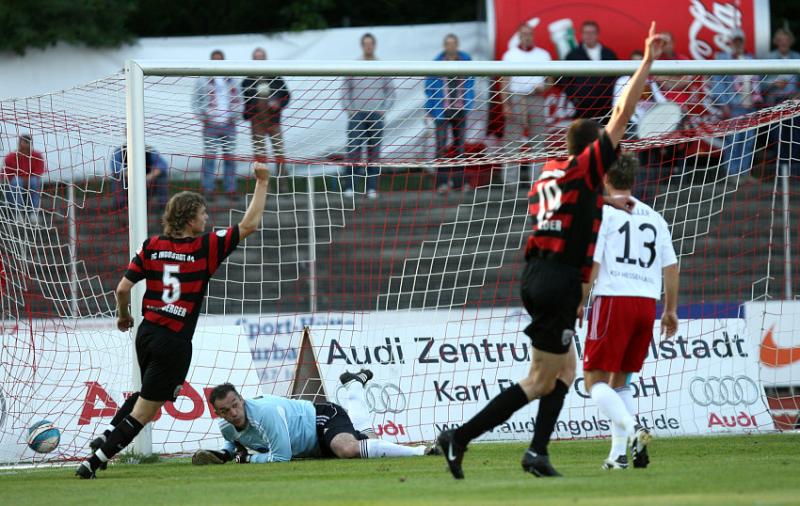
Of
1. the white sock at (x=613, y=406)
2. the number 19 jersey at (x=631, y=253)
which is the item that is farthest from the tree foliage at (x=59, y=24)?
the white sock at (x=613, y=406)

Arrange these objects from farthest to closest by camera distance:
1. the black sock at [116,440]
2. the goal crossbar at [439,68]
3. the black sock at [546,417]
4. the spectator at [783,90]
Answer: the spectator at [783,90], the goal crossbar at [439,68], the black sock at [116,440], the black sock at [546,417]

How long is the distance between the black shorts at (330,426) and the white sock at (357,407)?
20 centimetres

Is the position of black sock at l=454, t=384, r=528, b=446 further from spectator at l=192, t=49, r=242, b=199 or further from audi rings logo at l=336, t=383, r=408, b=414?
spectator at l=192, t=49, r=242, b=199

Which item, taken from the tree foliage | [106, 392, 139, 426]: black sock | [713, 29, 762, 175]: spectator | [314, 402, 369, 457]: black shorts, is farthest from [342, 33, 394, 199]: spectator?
the tree foliage

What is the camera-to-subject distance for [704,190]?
14398 millimetres

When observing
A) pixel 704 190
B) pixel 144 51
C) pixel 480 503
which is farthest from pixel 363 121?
pixel 480 503

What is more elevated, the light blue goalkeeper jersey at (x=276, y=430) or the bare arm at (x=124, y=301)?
the bare arm at (x=124, y=301)

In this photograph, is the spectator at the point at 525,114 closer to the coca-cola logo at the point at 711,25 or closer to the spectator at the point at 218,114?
the spectator at the point at 218,114

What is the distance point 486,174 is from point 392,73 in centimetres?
512

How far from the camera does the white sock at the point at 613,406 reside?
7252 mm

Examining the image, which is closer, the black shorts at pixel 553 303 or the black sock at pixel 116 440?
the black shorts at pixel 553 303

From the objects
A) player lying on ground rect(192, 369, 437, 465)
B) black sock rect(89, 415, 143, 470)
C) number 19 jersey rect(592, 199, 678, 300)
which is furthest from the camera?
player lying on ground rect(192, 369, 437, 465)

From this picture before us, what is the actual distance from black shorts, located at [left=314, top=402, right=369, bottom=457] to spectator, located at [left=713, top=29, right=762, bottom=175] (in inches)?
193

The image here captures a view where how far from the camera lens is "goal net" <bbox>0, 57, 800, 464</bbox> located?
10.4 metres
